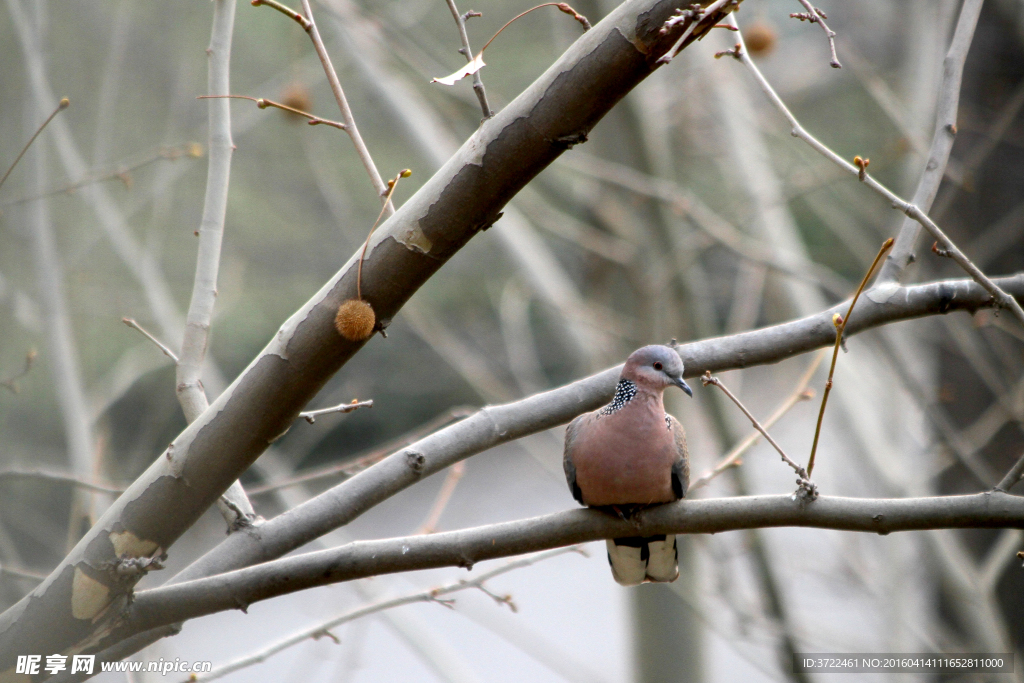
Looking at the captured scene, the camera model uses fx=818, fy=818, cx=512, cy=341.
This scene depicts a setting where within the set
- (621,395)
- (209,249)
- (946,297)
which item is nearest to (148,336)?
(209,249)

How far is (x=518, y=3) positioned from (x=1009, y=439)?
3.76m

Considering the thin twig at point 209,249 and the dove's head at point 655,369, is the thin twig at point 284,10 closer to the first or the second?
the thin twig at point 209,249

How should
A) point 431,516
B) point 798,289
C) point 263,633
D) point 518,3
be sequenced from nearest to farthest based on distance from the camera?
1. point 431,516
2. point 798,289
3. point 518,3
4. point 263,633

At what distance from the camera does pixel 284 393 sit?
1.52 m

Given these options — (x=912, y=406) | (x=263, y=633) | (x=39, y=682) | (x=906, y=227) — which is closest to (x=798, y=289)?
(x=912, y=406)

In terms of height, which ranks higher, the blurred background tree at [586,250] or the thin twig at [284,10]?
the blurred background tree at [586,250]

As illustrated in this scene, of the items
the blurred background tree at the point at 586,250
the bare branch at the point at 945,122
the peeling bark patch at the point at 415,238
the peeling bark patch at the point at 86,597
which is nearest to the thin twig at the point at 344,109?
the peeling bark patch at the point at 415,238

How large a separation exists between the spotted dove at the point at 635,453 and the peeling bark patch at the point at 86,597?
1034mm

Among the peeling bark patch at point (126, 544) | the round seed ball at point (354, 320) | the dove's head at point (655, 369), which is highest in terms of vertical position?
the dove's head at point (655, 369)

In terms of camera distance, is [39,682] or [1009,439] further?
[1009,439]

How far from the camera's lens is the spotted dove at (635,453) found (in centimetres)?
187

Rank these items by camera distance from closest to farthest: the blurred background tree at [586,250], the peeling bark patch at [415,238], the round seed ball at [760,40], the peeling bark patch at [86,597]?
the peeling bark patch at [415,238], the peeling bark patch at [86,597], the blurred background tree at [586,250], the round seed ball at [760,40]

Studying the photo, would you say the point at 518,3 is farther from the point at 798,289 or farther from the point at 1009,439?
the point at 1009,439
